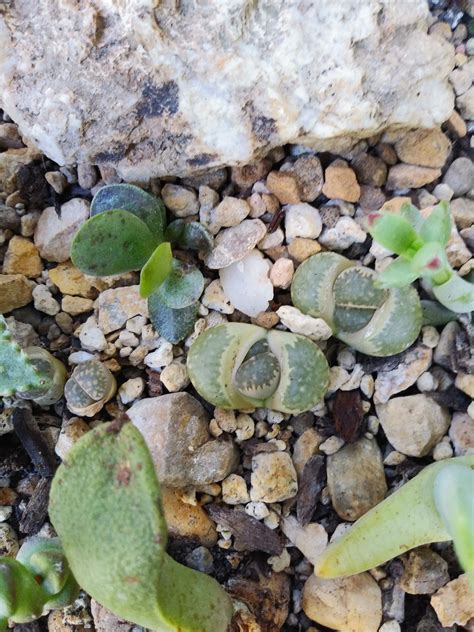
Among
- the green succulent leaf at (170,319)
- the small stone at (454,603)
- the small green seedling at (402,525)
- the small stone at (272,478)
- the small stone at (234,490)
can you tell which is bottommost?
the small stone at (454,603)

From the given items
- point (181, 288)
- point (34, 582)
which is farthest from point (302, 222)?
point (34, 582)

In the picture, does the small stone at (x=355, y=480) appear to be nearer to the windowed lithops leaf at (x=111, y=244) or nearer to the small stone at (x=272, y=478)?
the small stone at (x=272, y=478)

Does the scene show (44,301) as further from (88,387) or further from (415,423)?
(415,423)

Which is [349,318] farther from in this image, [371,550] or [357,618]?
[357,618]

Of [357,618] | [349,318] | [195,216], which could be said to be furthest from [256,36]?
[357,618]

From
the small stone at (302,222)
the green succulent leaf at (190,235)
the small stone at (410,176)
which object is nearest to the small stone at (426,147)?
the small stone at (410,176)

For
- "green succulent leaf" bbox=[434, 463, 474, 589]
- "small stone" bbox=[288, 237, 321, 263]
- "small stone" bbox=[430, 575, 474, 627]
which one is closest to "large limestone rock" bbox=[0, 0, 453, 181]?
"small stone" bbox=[288, 237, 321, 263]
